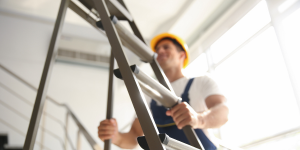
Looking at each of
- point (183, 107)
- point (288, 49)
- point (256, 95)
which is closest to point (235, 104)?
point (256, 95)

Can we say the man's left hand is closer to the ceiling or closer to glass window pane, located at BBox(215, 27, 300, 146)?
glass window pane, located at BBox(215, 27, 300, 146)

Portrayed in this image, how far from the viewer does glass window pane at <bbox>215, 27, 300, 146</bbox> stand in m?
2.48

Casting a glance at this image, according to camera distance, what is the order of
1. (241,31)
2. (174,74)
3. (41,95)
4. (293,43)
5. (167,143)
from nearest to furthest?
(167,143), (41,95), (174,74), (293,43), (241,31)

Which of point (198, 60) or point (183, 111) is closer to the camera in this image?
point (183, 111)

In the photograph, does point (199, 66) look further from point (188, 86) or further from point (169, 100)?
point (169, 100)

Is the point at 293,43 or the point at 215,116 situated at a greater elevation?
the point at 293,43

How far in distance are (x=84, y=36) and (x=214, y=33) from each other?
7.53 feet

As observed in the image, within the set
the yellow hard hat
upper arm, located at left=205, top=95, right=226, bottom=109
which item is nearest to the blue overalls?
upper arm, located at left=205, top=95, right=226, bottom=109

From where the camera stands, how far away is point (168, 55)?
65.6 inches

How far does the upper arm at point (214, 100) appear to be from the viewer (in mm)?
1282

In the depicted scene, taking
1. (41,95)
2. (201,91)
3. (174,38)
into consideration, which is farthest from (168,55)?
(41,95)

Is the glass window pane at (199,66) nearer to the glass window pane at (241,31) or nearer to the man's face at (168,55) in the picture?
the glass window pane at (241,31)

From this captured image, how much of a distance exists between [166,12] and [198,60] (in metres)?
1.02

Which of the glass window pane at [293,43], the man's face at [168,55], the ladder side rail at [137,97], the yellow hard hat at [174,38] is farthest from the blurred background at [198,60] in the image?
the ladder side rail at [137,97]
